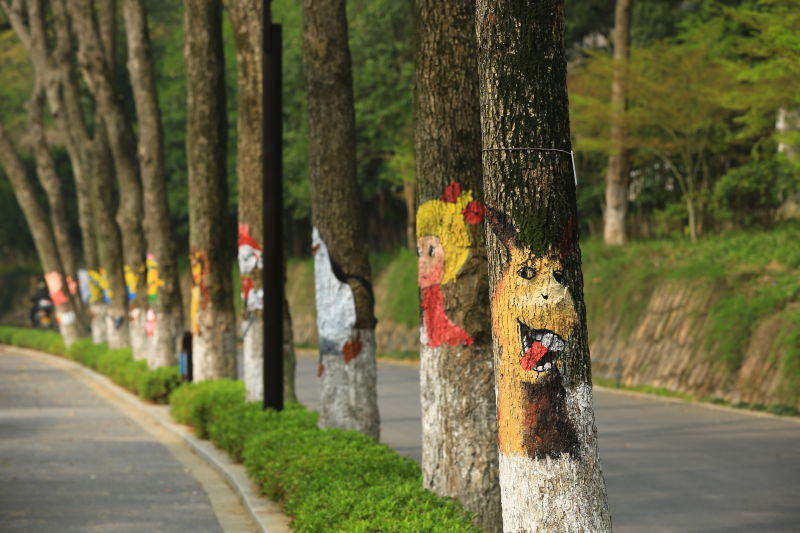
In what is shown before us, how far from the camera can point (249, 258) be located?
16906mm

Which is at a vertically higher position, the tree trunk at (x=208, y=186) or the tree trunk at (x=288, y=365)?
the tree trunk at (x=208, y=186)

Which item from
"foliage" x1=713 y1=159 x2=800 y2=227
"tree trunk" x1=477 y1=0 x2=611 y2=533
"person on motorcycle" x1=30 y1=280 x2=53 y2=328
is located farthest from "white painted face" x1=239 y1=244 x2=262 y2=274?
"person on motorcycle" x1=30 y1=280 x2=53 y2=328

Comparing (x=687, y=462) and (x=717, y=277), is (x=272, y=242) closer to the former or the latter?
(x=687, y=462)

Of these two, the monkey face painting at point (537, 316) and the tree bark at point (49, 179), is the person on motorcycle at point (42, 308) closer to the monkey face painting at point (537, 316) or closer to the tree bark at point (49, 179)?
the tree bark at point (49, 179)

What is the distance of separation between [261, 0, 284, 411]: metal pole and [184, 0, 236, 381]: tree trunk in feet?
16.0

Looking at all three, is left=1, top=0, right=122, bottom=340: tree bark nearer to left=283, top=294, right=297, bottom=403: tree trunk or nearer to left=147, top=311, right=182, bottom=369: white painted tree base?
left=147, top=311, right=182, bottom=369: white painted tree base

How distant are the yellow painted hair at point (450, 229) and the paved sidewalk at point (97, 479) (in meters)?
3.51

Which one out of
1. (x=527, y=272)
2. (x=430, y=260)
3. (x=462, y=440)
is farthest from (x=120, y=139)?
(x=527, y=272)

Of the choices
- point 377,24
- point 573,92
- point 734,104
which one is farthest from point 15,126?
point 734,104

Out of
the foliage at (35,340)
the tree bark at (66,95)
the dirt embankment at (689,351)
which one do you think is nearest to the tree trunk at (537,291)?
the dirt embankment at (689,351)

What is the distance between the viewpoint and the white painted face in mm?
16844

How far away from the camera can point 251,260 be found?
664 inches

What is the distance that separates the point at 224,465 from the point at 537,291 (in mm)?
8685

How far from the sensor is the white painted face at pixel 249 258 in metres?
16.8
